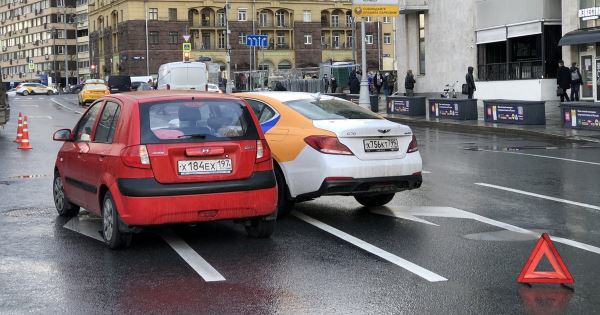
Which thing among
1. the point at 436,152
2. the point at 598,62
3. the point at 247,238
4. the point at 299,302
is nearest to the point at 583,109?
the point at 436,152

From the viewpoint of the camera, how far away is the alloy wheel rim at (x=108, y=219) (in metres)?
8.18

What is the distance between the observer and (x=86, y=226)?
9586mm

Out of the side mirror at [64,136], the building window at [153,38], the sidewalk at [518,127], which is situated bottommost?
the sidewalk at [518,127]

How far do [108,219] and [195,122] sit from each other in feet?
4.10

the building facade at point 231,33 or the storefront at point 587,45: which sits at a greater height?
the building facade at point 231,33

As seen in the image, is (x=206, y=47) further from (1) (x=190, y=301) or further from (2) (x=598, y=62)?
(1) (x=190, y=301)

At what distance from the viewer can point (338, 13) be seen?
10888 cm

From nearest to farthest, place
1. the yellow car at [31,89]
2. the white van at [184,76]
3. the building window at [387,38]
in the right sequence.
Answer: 1. the white van at [184,76]
2. the yellow car at [31,89]
3. the building window at [387,38]

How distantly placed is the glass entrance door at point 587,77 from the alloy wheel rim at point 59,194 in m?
28.2

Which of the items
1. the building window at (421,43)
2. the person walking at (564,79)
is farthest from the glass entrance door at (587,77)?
the building window at (421,43)

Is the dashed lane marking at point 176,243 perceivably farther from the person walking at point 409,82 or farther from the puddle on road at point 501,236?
the person walking at point 409,82

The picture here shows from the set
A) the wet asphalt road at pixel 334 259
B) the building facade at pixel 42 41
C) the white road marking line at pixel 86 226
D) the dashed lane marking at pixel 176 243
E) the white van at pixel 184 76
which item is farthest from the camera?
the building facade at pixel 42 41

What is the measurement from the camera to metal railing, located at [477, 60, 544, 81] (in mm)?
38094

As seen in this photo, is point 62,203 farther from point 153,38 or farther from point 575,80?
point 153,38
